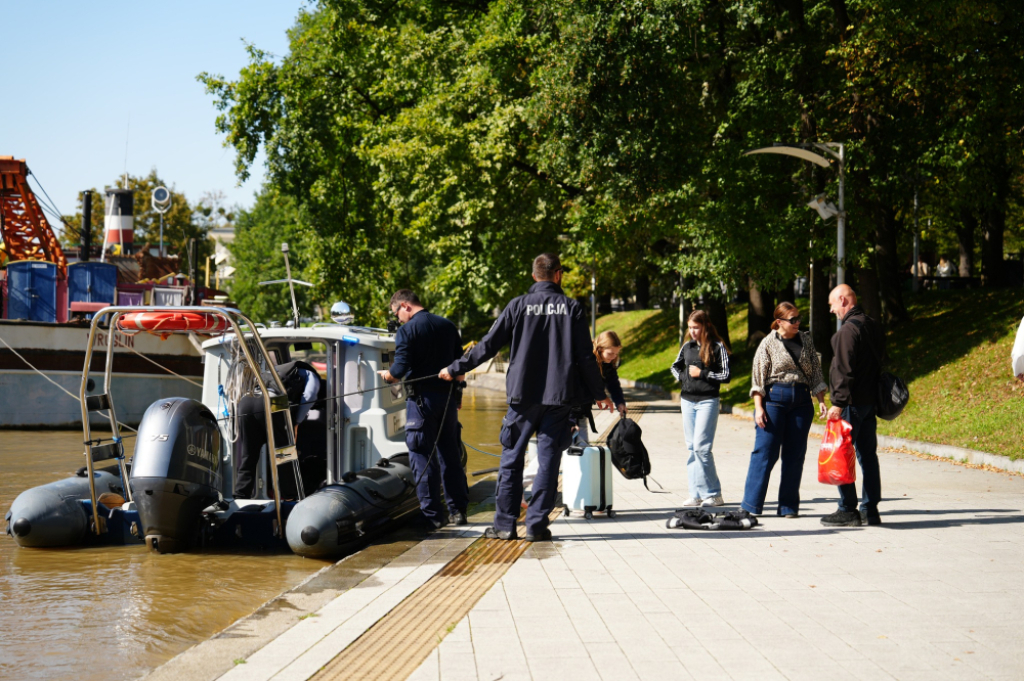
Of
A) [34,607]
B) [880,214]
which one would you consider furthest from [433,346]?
[880,214]

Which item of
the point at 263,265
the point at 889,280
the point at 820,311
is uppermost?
the point at 263,265

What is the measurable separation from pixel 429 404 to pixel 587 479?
5.24 feet

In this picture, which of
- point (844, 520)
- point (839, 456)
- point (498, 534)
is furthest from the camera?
point (844, 520)

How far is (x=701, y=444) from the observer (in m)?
9.17

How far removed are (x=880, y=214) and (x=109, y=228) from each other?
30730 mm

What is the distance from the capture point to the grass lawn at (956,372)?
14430mm

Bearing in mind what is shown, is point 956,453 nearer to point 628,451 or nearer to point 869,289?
point 628,451

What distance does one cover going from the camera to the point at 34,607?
23.4ft

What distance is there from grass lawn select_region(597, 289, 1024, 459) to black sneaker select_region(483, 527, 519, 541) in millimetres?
7563

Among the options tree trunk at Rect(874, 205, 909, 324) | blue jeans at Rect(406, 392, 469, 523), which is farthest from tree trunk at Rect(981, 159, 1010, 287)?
blue jeans at Rect(406, 392, 469, 523)

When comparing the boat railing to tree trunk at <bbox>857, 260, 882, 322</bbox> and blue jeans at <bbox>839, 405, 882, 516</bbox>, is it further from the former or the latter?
tree trunk at <bbox>857, 260, 882, 322</bbox>

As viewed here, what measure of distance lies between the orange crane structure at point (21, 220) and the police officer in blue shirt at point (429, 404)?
2385 centimetres

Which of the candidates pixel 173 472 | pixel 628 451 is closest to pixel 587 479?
pixel 628 451

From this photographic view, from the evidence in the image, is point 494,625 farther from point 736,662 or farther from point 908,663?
point 908,663
